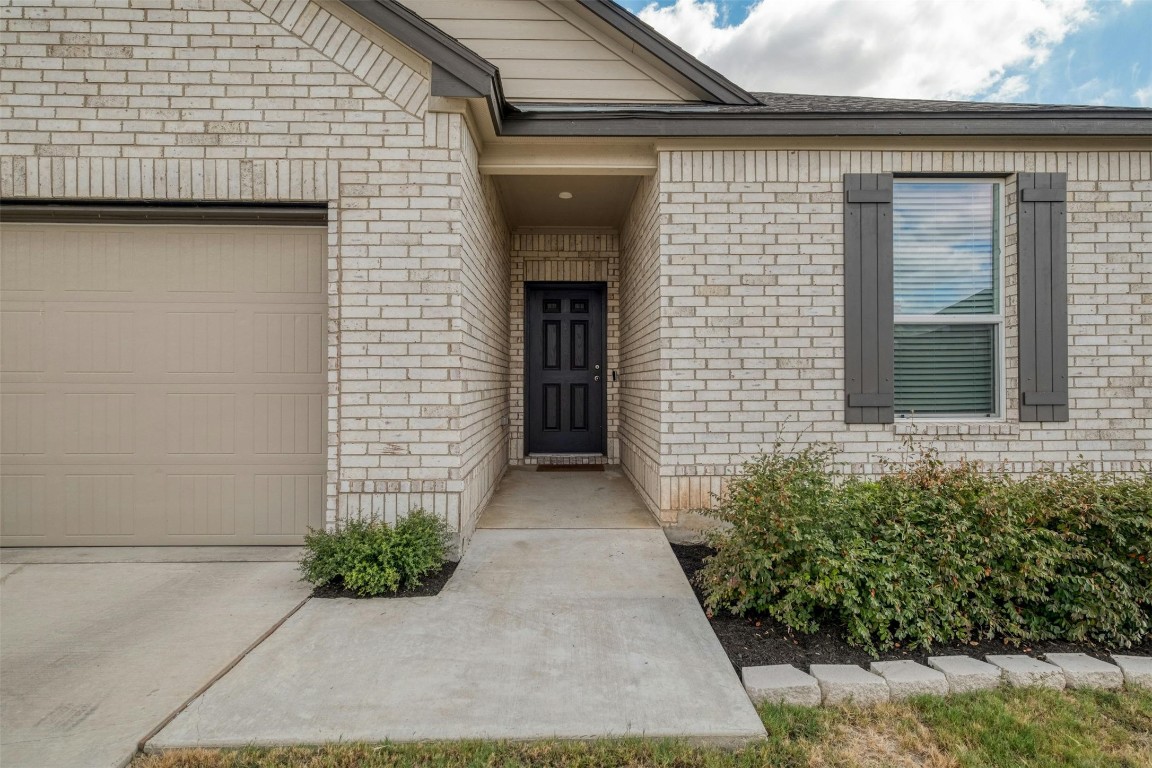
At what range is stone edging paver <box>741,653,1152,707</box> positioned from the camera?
2074mm

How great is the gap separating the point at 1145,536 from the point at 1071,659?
2.26ft

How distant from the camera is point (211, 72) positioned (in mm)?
3430

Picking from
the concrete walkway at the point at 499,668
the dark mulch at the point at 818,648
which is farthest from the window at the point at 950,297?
the concrete walkway at the point at 499,668

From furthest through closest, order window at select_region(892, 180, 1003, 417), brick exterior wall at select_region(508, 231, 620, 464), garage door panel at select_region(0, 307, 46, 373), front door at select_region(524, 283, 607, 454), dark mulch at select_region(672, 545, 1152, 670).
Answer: front door at select_region(524, 283, 607, 454) → brick exterior wall at select_region(508, 231, 620, 464) → window at select_region(892, 180, 1003, 417) → garage door panel at select_region(0, 307, 46, 373) → dark mulch at select_region(672, 545, 1152, 670)

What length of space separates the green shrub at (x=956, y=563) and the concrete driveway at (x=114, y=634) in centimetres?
242

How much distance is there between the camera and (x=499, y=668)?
2.24 metres

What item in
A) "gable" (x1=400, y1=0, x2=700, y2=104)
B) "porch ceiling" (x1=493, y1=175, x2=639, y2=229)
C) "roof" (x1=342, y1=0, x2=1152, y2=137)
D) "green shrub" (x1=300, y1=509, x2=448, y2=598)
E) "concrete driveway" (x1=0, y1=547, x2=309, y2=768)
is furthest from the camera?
"porch ceiling" (x1=493, y1=175, x2=639, y2=229)

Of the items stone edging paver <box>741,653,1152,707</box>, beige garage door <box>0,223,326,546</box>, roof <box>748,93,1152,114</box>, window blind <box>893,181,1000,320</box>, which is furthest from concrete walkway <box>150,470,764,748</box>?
roof <box>748,93,1152,114</box>

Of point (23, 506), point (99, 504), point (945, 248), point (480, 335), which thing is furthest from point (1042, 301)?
point (23, 506)

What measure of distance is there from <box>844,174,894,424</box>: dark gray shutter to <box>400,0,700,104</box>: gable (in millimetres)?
1945

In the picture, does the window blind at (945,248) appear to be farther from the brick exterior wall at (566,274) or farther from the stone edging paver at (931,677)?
the brick exterior wall at (566,274)

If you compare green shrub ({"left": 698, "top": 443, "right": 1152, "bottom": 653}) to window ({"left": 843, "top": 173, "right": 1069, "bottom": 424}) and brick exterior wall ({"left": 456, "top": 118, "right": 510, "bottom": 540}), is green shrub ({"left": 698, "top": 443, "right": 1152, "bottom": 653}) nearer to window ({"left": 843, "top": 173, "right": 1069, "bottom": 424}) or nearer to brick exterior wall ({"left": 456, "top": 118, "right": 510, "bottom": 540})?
window ({"left": 843, "top": 173, "right": 1069, "bottom": 424})

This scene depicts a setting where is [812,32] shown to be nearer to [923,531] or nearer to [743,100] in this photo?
[743,100]

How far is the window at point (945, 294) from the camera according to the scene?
4.11 m
